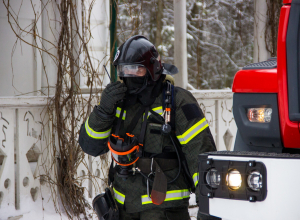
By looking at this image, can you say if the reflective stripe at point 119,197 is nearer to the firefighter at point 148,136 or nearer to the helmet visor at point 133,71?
the firefighter at point 148,136

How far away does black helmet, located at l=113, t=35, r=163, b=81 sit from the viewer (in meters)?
2.22

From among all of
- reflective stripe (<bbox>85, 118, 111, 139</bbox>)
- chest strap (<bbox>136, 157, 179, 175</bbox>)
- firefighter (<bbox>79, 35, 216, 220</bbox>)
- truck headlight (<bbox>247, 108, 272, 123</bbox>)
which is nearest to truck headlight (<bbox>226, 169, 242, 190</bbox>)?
truck headlight (<bbox>247, 108, 272, 123</bbox>)

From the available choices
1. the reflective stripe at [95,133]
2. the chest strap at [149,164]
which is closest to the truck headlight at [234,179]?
the chest strap at [149,164]

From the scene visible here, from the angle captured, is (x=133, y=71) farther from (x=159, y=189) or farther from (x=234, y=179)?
(x=234, y=179)

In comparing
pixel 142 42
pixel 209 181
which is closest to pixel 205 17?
pixel 142 42

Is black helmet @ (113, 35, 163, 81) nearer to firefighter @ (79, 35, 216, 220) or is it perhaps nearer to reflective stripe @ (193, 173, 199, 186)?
firefighter @ (79, 35, 216, 220)

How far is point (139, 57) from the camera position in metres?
2.22

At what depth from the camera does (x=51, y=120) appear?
3.68 meters

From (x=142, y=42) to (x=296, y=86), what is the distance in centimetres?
103

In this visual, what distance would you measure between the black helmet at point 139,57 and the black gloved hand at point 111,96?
0.47 ft

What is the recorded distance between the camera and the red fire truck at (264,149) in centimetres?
135

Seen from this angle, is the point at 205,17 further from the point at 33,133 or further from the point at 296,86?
the point at 296,86

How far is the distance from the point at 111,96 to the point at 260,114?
2.86 ft

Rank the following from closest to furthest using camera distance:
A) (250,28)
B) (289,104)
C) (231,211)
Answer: (231,211), (289,104), (250,28)
